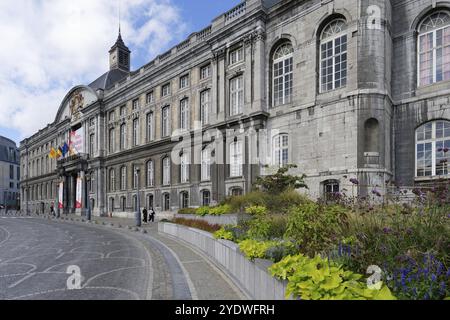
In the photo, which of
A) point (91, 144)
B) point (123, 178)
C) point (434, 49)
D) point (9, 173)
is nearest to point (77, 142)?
point (91, 144)

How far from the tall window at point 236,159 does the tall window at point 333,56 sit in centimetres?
774

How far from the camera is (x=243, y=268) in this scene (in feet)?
24.0

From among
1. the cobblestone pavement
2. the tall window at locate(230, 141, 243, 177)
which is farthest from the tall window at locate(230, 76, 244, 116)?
the cobblestone pavement

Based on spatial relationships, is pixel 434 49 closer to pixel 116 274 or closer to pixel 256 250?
pixel 256 250

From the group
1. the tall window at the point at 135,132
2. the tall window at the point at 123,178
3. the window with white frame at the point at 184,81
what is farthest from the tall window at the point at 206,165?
the tall window at the point at 123,178

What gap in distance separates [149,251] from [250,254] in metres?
7.56

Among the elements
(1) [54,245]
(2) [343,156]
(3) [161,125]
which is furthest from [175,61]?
(1) [54,245]

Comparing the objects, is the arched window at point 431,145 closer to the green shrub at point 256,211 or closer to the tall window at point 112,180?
the green shrub at point 256,211

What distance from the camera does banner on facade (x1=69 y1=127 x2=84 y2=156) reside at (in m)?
48.3

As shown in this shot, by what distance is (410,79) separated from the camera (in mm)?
19328

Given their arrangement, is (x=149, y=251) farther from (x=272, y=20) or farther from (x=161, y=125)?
(x=161, y=125)

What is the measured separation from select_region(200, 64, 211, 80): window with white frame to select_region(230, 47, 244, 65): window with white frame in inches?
139

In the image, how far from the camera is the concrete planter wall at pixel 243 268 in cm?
520

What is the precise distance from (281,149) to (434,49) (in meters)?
10.7
